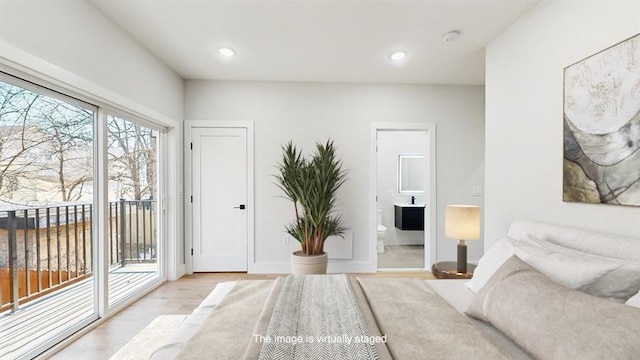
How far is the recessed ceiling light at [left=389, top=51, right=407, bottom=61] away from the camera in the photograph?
280 cm

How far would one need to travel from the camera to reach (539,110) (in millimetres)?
1974

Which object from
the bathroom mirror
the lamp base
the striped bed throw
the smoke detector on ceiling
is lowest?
the lamp base

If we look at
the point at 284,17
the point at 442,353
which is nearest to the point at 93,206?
the point at 284,17

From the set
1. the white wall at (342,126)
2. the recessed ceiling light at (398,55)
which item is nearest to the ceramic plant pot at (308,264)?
the white wall at (342,126)

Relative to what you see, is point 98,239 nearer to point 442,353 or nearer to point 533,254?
point 442,353

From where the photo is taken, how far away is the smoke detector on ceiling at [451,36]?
2.40 meters

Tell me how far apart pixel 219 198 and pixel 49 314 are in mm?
1876

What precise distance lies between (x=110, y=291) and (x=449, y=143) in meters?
4.10

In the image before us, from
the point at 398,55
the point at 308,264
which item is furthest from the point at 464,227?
the point at 398,55

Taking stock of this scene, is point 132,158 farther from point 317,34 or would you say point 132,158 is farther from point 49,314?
point 317,34

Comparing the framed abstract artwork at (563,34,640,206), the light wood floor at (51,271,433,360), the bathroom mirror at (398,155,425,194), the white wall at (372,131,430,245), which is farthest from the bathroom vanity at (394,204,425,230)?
the framed abstract artwork at (563,34,640,206)

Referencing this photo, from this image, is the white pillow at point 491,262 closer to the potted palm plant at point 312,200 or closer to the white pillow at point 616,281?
the white pillow at point 616,281

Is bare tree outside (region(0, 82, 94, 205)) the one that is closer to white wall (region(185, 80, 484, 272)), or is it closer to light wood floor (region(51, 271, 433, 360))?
light wood floor (region(51, 271, 433, 360))

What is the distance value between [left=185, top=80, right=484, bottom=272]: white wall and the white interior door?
20 cm
